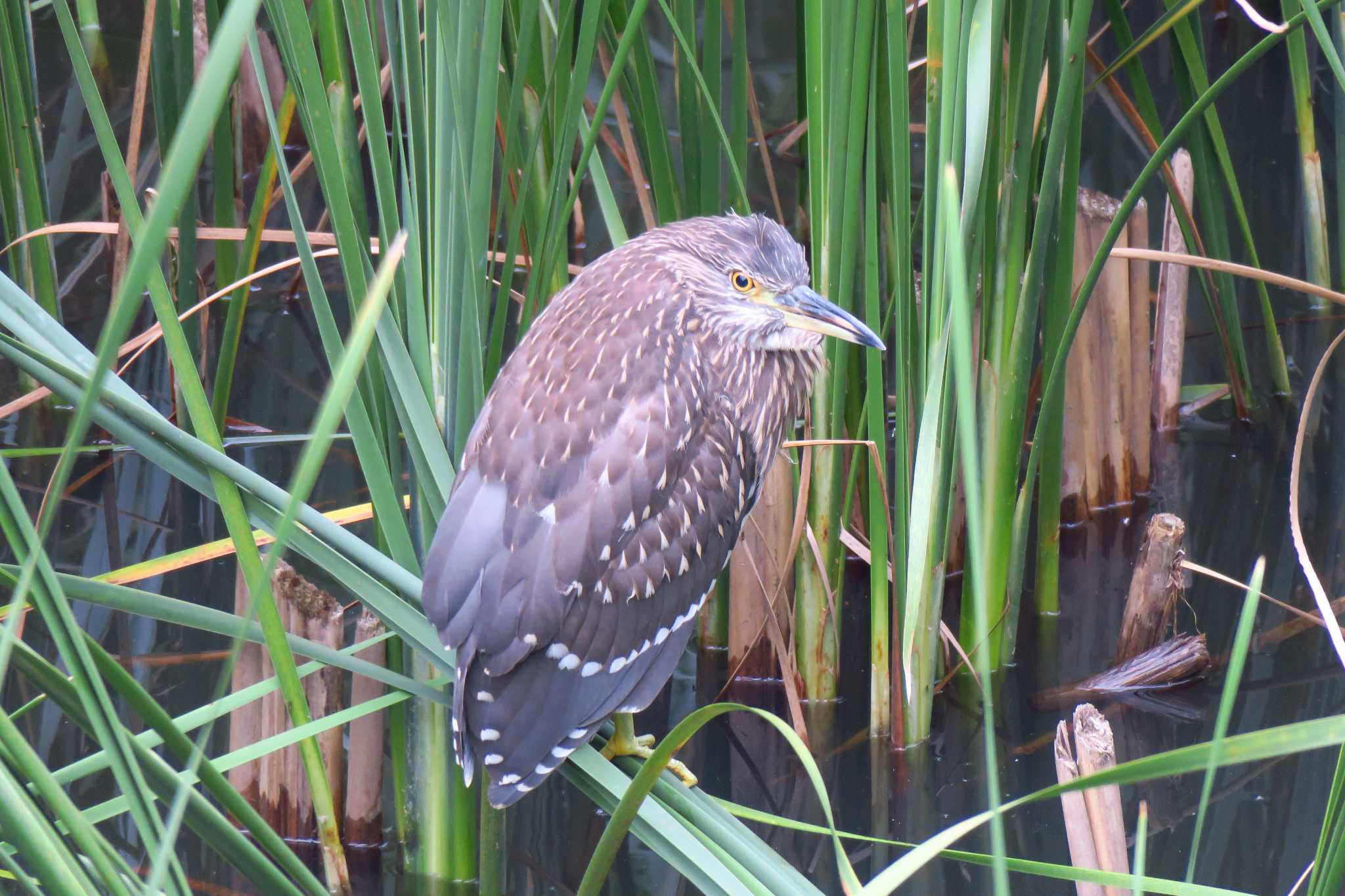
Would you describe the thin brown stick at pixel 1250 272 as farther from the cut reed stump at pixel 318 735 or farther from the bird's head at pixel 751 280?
the cut reed stump at pixel 318 735

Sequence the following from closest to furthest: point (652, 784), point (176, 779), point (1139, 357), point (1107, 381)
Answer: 1. point (176, 779)
2. point (652, 784)
3. point (1107, 381)
4. point (1139, 357)

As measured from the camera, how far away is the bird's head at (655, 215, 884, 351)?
7.09 ft

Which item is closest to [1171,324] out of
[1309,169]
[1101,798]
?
[1309,169]

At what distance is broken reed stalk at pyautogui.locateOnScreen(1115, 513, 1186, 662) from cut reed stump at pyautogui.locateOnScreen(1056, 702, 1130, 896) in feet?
4.16

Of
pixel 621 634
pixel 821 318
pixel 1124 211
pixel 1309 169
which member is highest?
pixel 1309 169

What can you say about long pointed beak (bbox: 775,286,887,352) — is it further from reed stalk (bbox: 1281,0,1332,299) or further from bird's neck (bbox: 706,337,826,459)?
reed stalk (bbox: 1281,0,1332,299)

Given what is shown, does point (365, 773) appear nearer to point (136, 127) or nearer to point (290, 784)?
point (290, 784)

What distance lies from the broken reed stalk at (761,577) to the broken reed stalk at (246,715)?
1055mm

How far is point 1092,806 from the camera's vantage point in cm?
151

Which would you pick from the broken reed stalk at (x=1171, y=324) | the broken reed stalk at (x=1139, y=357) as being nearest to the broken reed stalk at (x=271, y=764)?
the broken reed stalk at (x=1139, y=357)

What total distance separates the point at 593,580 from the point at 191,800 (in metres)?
0.99

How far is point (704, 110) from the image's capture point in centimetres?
244

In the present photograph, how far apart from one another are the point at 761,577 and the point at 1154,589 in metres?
0.88

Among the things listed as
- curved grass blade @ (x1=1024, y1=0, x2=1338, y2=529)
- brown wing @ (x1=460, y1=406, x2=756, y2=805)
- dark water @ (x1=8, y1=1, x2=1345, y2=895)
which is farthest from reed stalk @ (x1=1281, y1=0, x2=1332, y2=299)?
brown wing @ (x1=460, y1=406, x2=756, y2=805)
